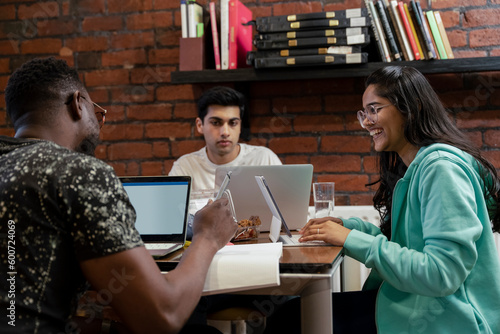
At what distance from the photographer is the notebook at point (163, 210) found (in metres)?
1.34

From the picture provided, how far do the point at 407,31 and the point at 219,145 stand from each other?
100cm

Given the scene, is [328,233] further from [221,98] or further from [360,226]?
[221,98]

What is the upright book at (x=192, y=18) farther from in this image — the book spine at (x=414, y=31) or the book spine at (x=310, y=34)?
the book spine at (x=414, y=31)

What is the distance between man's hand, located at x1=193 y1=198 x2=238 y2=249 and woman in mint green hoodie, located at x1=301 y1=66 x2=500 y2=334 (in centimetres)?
33

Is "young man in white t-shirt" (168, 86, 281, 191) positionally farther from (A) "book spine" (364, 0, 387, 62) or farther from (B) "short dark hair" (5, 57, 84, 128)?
(B) "short dark hair" (5, 57, 84, 128)

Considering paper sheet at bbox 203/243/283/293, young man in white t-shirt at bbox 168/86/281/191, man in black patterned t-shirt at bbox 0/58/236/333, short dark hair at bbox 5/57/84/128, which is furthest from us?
young man in white t-shirt at bbox 168/86/281/191

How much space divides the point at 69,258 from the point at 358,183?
77.0 inches

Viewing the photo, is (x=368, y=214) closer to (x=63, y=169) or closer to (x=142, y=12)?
(x=142, y=12)

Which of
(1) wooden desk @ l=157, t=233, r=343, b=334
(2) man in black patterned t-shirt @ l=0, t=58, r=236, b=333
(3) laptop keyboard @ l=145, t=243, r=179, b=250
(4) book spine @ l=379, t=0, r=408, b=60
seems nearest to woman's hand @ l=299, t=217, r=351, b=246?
(1) wooden desk @ l=157, t=233, r=343, b=334

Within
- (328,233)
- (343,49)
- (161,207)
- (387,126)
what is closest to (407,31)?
(343,49)

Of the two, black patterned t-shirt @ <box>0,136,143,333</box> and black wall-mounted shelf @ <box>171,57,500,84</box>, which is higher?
black wall-mounted shelf @ <box>171,57,500,84</box>

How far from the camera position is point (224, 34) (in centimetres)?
244

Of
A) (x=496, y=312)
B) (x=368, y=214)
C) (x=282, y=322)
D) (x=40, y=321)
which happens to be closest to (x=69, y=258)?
(x=40, y=321)

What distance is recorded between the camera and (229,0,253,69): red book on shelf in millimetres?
2418
